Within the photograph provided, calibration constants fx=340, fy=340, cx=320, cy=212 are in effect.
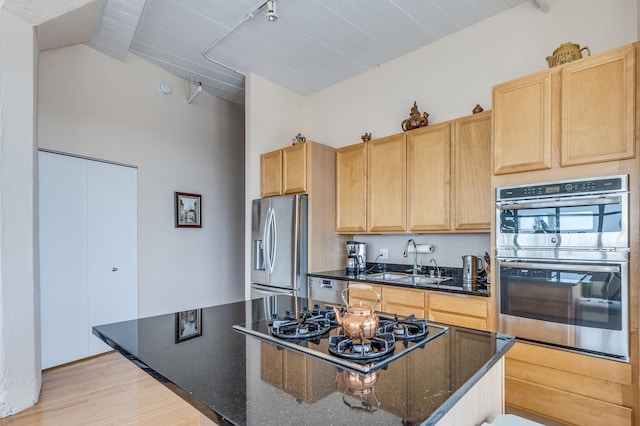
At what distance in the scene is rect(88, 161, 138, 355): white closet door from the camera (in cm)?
369

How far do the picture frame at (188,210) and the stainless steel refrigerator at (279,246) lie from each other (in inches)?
44.6

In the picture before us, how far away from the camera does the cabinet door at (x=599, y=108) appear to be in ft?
6.23

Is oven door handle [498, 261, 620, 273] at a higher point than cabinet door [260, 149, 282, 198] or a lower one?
lower

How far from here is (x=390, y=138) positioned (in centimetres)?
330

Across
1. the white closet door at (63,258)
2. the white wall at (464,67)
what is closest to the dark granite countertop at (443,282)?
the white wall at (464,67)

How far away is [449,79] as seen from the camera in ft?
10.7

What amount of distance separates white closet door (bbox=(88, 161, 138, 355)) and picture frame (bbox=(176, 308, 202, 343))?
2.56 meters

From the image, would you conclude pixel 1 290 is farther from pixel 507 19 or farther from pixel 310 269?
pixel 507 19

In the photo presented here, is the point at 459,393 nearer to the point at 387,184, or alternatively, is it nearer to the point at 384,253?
the point at 387,184

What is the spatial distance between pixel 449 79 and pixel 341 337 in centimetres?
292

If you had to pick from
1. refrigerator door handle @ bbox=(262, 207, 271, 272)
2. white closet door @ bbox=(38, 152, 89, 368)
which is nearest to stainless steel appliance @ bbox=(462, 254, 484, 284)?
refrigerator door handle @ bbox=(262, 207, 271, 272)

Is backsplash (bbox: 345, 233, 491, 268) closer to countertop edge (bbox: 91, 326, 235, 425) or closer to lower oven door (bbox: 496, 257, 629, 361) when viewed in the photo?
lower oven door (bbox: 496, 257, 629, 361)

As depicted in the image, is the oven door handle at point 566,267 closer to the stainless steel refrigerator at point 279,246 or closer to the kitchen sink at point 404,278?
the kitchen sink at point 404,278

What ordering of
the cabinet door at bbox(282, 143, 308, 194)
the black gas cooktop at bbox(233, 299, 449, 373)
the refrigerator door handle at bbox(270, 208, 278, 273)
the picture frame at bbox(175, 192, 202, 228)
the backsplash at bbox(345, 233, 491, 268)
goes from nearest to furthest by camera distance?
the black gas cooktop at bbox(233, 299, 449, 373)
the backsplash at bbox(345, 233, 491, 268)
the cabinet door at bbox(282, 143, 308, 194)
the refrigerator door handle at bbox(270, 208, 278, 273)
the picture frame at bbox(175, 192, 202, 228)
